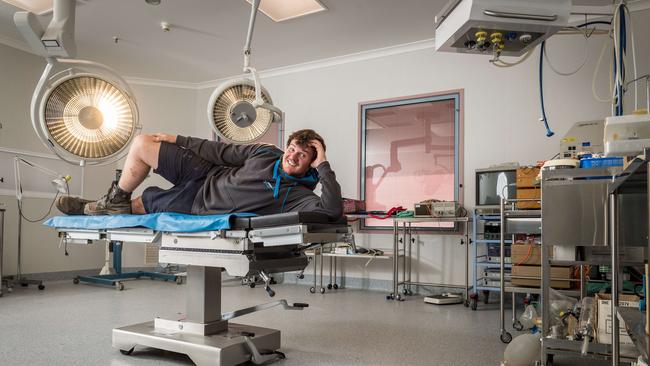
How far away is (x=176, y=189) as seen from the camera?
2.88m

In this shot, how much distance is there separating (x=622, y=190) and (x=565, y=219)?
20.9 inches

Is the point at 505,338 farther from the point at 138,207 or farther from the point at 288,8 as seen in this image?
the point at 288,8

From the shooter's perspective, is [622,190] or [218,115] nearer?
[622,190]

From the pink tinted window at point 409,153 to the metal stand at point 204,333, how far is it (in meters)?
3.11

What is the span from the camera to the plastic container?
2.24 m

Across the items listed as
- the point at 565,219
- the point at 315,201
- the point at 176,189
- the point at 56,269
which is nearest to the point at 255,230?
the point at 315,201

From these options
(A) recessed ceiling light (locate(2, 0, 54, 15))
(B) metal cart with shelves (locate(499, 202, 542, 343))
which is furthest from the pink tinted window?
(A) recessed ceiling light (locate(2, 0, 54, 15))

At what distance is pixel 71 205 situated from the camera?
9.50 feet

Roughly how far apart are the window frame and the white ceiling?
66 centimetres

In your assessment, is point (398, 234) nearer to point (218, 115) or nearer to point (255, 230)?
point (218, 115)

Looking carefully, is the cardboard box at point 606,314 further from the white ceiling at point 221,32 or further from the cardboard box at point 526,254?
the white ceiling at point 221,32

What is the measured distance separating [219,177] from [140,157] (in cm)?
47

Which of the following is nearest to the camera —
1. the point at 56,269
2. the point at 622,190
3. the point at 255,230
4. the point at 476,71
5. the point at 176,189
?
the point at 622,190

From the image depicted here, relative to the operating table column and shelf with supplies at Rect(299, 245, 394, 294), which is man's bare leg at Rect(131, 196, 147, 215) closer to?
the operating table column
